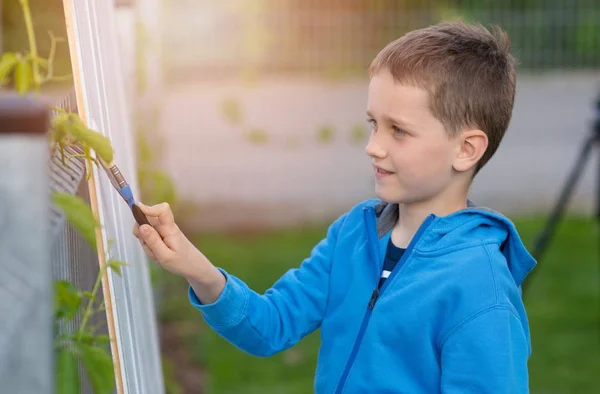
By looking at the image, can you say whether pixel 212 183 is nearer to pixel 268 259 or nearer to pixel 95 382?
pixel 268 259

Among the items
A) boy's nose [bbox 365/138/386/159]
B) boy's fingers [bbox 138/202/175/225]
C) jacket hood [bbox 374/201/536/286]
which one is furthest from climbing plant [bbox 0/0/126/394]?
jacket hood [bbox 374/201/536/286]

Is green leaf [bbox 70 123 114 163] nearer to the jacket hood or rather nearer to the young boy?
the young boy

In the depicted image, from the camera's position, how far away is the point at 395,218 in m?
2.06

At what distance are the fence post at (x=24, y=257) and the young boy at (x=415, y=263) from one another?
2.80 ft

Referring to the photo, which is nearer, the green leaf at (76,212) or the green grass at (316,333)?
the green leaf at (76,212)

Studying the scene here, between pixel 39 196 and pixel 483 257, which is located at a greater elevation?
pixel 39 196

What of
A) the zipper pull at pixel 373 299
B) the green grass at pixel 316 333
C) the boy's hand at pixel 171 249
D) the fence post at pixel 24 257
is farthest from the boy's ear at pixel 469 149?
the green grass at pixel 316 333

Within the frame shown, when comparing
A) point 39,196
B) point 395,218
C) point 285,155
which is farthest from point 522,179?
point 39,196

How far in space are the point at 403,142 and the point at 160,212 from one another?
1.62ft

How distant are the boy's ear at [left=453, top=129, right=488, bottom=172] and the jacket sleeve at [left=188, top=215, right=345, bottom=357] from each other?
33 centimetres

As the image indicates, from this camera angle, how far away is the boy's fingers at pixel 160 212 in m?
1.70

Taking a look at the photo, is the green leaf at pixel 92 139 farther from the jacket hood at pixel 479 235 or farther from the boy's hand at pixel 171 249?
the jacket hood at pixel 479 235

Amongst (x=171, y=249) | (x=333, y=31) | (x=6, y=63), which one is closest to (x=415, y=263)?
(x=171, y=249)

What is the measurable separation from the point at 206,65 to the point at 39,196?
25.9 feet
